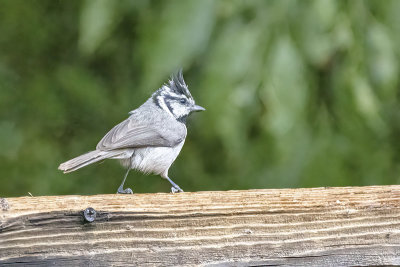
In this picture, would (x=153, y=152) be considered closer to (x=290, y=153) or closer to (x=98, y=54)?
(x=290, y=153)

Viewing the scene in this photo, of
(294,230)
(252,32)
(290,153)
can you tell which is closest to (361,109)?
(290,153)

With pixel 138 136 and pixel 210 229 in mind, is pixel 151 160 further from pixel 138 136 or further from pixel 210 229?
pixel 210 229

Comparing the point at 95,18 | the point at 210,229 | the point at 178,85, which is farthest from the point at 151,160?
the point at 210,229

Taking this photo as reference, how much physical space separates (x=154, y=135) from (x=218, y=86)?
Answer: 504 mm

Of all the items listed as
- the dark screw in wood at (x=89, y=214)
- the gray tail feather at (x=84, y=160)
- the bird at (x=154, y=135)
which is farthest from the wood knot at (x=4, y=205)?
the bird at (x=154, y=135)

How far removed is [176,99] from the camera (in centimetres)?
361

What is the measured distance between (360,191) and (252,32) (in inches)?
52.1

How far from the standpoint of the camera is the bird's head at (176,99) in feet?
11.4

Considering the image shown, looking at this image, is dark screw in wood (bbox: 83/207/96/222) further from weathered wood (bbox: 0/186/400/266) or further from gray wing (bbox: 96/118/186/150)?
gray wing (bbox: 96/118/186/150)

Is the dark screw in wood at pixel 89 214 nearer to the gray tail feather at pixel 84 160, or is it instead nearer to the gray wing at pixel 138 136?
the gray tail feather at pixel 84 160

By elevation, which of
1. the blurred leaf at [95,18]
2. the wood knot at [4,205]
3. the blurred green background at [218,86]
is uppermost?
the wood knot at [4,205]

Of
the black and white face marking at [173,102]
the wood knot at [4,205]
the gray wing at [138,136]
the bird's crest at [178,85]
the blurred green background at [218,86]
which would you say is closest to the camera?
the wood knot at [4,205]

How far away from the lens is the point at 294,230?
206 cm

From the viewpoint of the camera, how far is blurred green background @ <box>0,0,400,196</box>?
3162 millimetres
